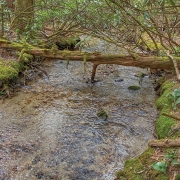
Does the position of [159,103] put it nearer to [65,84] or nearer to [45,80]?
[65,84]

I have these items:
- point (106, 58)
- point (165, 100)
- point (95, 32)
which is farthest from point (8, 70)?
point (165, 100)

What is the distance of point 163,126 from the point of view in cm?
412

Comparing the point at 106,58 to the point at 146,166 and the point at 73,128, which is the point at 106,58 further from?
the point at 146,166

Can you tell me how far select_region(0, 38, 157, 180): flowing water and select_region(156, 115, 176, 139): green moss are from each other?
0.19 metres

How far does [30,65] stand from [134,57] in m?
2.90

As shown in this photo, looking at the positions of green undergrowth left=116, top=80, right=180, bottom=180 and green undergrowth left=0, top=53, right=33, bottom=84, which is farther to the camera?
green undergrowth left=0, top=53, right=33, bottom=84

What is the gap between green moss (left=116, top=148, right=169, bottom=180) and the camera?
2.73 m

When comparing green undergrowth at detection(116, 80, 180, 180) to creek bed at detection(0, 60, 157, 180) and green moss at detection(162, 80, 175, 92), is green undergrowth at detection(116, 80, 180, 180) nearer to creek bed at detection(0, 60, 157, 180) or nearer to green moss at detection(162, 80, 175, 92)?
creek bed at detection(0, 60, 157, 180)

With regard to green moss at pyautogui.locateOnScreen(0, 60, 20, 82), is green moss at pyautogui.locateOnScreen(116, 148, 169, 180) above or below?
below

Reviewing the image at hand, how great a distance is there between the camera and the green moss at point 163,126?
396cm

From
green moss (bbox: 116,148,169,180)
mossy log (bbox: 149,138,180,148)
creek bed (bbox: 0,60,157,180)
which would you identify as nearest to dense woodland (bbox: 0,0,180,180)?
creek bed (bbox: 0,60,157,180)

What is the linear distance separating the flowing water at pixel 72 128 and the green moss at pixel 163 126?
189 millimetres

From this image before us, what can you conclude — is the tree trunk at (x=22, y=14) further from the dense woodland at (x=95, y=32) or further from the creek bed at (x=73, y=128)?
the creek bed at (x=73, y=128)

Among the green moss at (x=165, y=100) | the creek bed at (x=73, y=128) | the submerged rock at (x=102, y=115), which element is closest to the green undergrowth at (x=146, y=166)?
the creek bed at (x=73, y=128)
